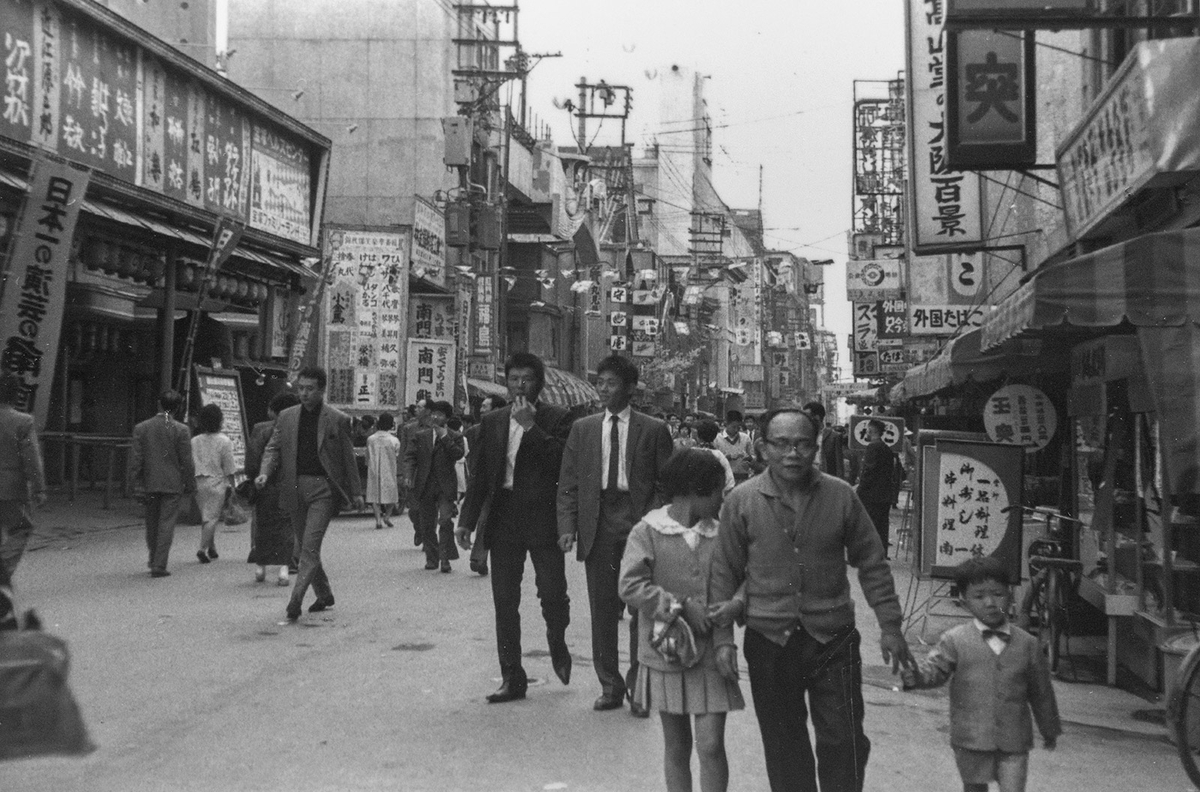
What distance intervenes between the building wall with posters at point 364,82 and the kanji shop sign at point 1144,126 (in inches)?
1168

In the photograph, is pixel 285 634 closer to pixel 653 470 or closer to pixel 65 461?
pixel 653 470

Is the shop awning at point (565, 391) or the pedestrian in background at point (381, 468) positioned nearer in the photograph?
the pedestrian in background at point (381, 468)

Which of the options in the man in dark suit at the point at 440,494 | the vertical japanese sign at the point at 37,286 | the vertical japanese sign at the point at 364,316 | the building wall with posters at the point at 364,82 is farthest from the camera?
the building wall with posters at the point at 364,82

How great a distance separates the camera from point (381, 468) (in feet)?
66.5

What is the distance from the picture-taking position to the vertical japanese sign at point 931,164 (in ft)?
50.7

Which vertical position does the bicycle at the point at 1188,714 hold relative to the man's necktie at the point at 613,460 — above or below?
below

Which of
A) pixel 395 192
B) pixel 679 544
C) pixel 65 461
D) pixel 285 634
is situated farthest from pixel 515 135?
pixel 679 544

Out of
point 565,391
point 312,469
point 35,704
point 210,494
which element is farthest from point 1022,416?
point 565,391

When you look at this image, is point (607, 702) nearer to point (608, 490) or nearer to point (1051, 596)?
point (608, 490)

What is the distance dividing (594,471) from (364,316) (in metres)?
18.8

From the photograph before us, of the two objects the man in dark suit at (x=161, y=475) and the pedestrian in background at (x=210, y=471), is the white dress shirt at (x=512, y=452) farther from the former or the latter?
the pedestrian in background at (x=210, y=471)

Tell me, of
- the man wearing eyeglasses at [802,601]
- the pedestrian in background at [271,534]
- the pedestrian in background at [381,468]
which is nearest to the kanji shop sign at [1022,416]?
the pedestrian in background at [271,534]

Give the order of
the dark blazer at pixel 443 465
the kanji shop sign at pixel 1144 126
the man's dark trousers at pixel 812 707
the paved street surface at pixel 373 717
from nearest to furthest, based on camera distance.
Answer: the man's dark trousers at pixel 812 707
the paved street surface at pixel 373 717
the kanji shop sign at pixel 1144 126
the dark blazer at pixel 443 465

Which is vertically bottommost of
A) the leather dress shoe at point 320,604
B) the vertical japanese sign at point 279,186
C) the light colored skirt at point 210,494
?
the leather dress shoe at point 320,604
